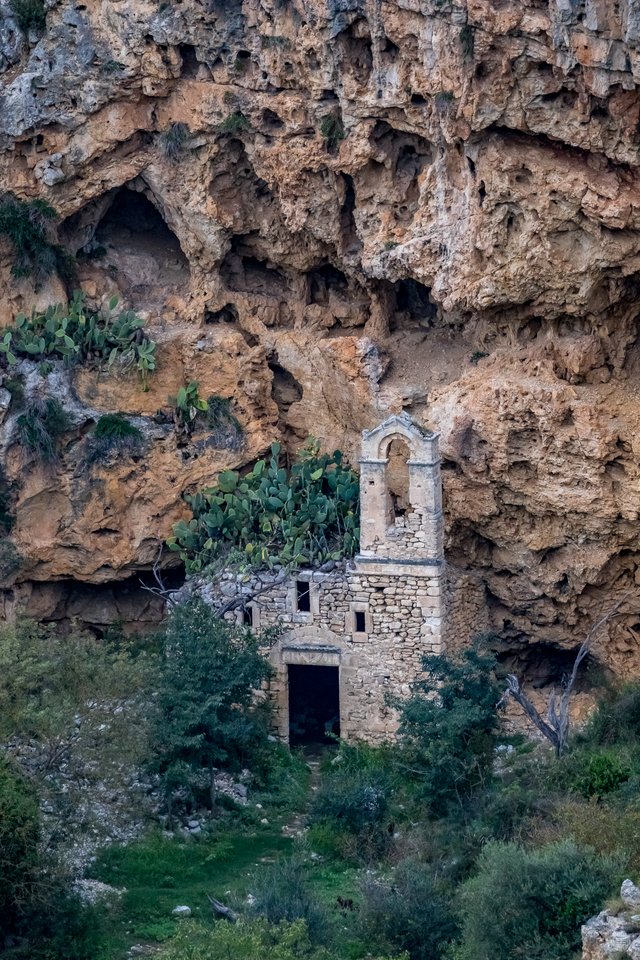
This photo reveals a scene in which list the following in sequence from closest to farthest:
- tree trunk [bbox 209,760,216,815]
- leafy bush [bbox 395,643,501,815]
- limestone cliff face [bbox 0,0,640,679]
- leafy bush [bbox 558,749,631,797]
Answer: leafy bush [bbox 558,749,631,797] → leafy bush [bbox 395,643,501,815] → limestone cliff face [bbox 0,0,640,679] → tree trunk [bbox 209,760,216,815]

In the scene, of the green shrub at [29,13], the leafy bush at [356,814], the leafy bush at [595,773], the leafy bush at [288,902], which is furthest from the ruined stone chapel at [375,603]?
the green shrub at [29,13]

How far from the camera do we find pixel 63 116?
28422 millimetres

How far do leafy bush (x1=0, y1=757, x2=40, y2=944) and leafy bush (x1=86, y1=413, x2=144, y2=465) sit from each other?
330 inches

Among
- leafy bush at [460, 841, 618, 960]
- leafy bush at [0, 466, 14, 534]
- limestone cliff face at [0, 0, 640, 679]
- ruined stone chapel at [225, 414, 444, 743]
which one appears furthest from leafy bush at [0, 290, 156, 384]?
leafy bush at [460, 841, 618, 960]

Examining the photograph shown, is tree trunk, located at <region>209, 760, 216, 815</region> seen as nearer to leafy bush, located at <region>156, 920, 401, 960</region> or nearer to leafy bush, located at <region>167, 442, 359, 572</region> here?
leafy bush, located at <region>167, 442, 359, 572</region>

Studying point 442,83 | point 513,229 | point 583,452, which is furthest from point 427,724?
point 442,83

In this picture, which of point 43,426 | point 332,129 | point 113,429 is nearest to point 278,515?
point 113,429

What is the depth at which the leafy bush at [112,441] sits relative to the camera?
2877 centimetres

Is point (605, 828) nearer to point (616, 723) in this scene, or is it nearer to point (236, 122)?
point (616, 723)

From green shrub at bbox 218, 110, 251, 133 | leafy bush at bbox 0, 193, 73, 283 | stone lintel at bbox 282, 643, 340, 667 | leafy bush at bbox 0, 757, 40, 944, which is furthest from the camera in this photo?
leafy bush at bbox 0, 193, 73, 283

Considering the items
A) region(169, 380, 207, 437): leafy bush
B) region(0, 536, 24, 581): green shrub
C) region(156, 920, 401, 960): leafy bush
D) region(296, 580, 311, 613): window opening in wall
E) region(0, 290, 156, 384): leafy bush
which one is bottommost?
region(156, 920, 401, 960): leafy bush

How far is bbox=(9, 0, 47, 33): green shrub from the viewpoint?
28.2 m

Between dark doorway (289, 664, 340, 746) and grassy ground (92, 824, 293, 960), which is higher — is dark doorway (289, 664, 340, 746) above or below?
above

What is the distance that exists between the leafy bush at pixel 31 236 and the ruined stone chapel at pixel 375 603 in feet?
22.4
